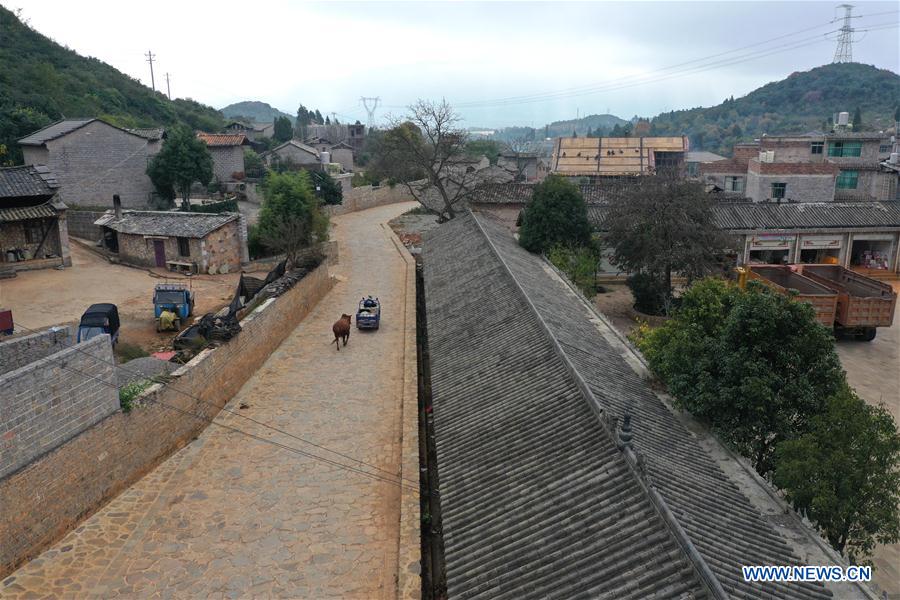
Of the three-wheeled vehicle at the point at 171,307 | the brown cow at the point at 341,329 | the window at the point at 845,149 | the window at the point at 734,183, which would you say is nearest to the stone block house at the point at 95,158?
the three-wheeled vehicle at the point at 171,307

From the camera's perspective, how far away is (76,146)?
35.5 m

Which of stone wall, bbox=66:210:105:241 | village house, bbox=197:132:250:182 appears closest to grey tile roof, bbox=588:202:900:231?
stone wall, bbox=66:210:105:241

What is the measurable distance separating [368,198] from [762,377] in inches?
1740

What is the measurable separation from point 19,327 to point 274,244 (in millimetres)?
10857

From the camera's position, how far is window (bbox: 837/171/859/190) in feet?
150

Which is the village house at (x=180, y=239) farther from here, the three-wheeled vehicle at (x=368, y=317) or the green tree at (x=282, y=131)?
the green tree at (x=282, y=131)

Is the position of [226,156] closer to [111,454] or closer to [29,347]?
[29,347]

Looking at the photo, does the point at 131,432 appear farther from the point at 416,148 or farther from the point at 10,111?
the point at 10,111

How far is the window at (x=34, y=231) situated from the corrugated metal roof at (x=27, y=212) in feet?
2.44

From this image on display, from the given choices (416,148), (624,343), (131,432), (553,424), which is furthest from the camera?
(416,148)

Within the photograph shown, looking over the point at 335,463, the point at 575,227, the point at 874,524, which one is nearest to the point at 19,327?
the point at 335,463

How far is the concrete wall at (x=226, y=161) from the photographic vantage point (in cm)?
4662

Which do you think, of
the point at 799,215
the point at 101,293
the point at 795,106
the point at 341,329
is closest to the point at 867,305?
the point at 799,215

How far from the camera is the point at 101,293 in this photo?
25.5 meters
